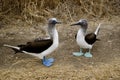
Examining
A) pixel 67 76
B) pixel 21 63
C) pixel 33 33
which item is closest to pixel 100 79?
pixel 67 76

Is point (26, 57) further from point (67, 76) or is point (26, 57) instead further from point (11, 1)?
point (11, 1)

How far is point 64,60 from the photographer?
507 centimetres

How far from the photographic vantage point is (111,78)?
4.68 metres

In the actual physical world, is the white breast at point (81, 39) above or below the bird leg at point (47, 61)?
above

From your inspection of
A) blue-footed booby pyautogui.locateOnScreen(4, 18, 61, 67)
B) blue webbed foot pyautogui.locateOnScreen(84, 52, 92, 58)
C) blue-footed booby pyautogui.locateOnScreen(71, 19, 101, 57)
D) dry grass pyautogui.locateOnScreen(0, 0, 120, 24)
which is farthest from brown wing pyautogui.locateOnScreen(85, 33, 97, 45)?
dry grass pyautogui.locateOnScreen(0, 0, 120, 24)

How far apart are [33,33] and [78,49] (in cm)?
102

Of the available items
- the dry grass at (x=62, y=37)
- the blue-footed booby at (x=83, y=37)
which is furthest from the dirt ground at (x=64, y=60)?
the blue-footed booby at (x=83, y=37)

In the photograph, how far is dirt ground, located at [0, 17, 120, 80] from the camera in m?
4.68

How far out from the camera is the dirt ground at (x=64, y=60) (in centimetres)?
468

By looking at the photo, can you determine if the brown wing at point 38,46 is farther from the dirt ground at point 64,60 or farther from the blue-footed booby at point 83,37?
the blue-footed booby at point 83,37

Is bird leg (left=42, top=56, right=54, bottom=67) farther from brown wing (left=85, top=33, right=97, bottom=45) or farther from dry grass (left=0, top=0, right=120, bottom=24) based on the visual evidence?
dry grass (left=0, top=0, right=120, bottom=24)

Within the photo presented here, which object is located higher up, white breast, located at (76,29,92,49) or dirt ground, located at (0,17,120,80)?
white breast, located at (76,29,92,49)

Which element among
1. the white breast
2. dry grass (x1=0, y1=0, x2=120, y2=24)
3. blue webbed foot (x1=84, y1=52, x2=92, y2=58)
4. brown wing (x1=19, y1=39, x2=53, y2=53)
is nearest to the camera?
brown wing (x1=19, y1=39, x2=53, y2=53)

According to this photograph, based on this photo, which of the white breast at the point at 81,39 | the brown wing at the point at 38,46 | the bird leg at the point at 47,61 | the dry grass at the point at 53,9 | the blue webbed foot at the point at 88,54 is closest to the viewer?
the brown wing at the point at 38,46
